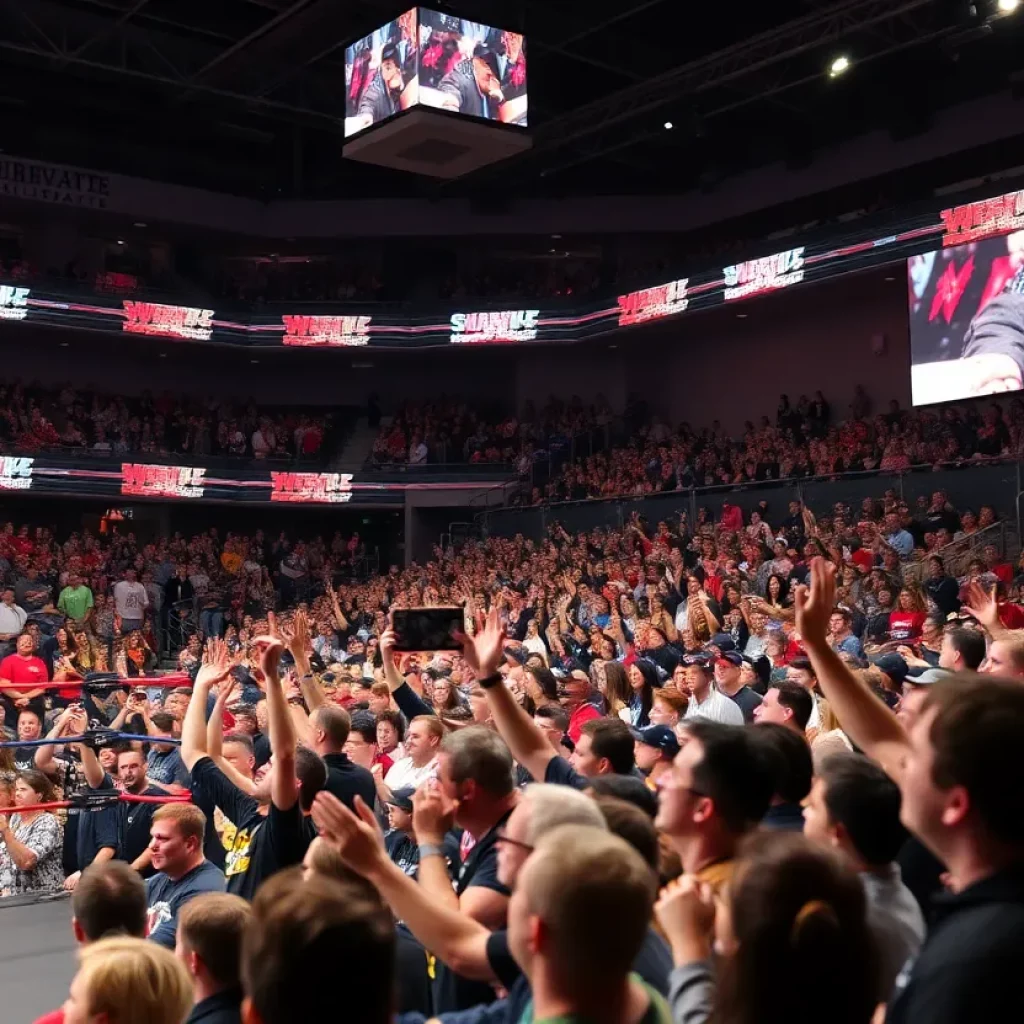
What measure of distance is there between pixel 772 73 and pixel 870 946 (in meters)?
18.6

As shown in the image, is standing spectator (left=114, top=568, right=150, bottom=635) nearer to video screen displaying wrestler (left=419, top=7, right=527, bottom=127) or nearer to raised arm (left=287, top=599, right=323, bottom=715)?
video screen displaying wrestler (left=419, top=7, right=527, bottom=127)

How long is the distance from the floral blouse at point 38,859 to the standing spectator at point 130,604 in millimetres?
12275

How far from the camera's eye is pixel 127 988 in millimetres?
2164

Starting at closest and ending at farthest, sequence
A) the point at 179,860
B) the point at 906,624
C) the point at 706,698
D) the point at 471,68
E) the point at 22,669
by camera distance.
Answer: the point at 179,860 → the point at 706,698 → the point at 906,624 → the point at 22,669 → the point at 471,68

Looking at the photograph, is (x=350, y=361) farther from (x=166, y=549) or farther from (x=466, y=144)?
(x=466, y=144)

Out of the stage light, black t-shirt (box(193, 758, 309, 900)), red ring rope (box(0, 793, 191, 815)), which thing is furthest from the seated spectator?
the stage light

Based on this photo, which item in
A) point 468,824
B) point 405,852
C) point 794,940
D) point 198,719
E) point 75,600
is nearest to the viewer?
point 794,940

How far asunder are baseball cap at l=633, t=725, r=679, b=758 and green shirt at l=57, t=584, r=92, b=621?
47.8 ft

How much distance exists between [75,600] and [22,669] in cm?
791

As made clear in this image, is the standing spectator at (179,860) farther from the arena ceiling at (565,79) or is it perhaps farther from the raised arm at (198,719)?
the arena ceiling at (565,79)

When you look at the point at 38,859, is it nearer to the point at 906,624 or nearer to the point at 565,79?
the point at 906,624

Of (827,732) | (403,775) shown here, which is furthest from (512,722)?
(403,775)

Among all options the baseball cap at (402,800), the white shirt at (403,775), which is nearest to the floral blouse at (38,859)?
the white shirt at (403,775)

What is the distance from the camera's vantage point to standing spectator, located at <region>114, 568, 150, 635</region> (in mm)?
18812
